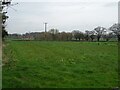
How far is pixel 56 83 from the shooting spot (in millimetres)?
10883

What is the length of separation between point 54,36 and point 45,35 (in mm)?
3851

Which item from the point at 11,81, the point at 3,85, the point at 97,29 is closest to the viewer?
the point at 3,85

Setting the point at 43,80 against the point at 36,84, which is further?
the point at 43,80

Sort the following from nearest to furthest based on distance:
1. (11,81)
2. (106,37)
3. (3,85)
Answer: (3,85) → (11,81) → (106,37)

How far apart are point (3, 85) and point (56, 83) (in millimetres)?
1898

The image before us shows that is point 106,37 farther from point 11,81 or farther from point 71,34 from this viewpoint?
point 11,81

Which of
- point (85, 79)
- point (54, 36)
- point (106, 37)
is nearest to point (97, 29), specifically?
point (106, 37)

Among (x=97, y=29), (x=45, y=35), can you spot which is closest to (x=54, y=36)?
(x=45, y=35)

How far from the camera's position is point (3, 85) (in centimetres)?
1007

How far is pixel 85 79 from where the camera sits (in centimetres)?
1213

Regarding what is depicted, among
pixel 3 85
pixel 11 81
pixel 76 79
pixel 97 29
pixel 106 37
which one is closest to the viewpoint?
pixel 3 85

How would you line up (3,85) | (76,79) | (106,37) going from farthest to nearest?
(106,37)
(76,79)
(3,85)

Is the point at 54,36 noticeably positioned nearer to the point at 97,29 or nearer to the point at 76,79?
the point at 97,29

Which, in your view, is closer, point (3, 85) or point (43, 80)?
point (3, 85)
